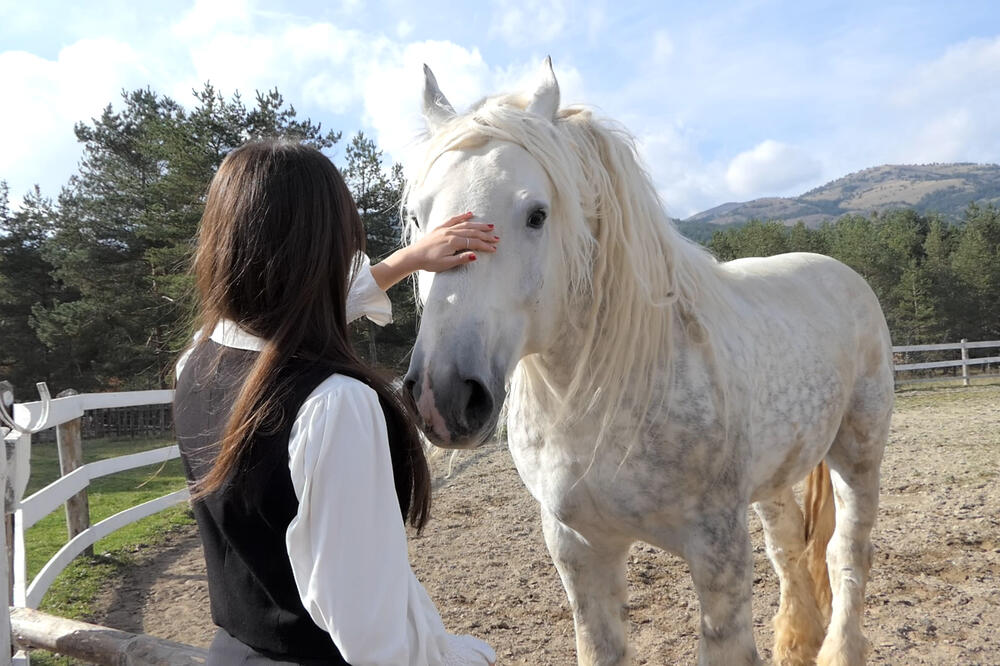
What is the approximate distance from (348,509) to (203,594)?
409 centimetres

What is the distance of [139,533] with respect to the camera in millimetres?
5895

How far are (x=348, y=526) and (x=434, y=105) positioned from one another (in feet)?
4.79

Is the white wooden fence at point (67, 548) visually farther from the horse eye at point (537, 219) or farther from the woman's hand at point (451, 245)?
the horse eye at point (537, 219)

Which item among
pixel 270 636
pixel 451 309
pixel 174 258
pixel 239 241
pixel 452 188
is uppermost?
pixel 174 258

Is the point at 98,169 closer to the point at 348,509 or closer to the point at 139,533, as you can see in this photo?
the point at 139,533

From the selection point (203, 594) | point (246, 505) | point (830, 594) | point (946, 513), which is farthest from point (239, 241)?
point (946, 513)

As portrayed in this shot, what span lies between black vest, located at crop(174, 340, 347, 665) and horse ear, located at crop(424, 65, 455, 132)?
1.13 m

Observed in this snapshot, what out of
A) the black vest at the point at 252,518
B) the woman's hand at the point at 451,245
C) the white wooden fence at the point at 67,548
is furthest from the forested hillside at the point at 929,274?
the black vest at the point at 252,518

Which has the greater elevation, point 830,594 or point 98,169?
point 98,169

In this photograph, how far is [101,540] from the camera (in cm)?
573

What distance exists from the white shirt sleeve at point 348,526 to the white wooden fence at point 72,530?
925mm

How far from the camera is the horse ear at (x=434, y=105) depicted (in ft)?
6.45

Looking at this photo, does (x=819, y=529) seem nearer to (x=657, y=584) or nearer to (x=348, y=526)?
(x=657, y=584)

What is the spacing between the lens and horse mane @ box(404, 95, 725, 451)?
5.71ft
